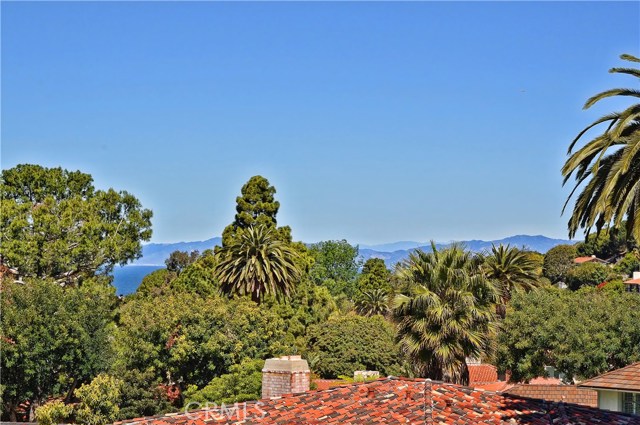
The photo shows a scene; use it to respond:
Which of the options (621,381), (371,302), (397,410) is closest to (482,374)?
(621,381)

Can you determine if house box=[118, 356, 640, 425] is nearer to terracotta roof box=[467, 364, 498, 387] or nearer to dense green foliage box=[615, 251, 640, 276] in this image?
terracotta roof box=[467, 364, 498, 387]

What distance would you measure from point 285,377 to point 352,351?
1360 inches

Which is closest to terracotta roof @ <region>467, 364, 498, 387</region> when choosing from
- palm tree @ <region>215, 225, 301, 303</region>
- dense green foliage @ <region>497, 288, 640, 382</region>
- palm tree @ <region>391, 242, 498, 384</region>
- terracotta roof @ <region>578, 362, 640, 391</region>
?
dense green foliage @ <region>497, 288, 640, 382</region>

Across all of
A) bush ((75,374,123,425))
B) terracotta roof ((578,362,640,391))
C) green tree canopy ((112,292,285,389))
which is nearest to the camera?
terracotta roof ((578,362,640,391))

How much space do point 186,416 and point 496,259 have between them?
30.9 metres

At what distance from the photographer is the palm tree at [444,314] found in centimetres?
3148

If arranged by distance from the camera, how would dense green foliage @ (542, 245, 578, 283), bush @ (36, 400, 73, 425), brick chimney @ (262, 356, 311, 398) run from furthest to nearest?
1. dense green foliage @ (542, 245, 578, 283)
2. bush @ (36, 400, 73, 425)
3. brick chimney @ (262, 356, 311, 398)

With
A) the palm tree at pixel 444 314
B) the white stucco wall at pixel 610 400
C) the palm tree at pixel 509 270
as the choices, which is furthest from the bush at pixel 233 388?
the white stucco wall at pixel 610 400

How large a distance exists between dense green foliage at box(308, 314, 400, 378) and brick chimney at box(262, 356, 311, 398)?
33353 millimetres

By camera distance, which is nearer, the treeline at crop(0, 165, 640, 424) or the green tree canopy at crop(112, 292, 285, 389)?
the treeline at crop(0, 165, 640, 424)

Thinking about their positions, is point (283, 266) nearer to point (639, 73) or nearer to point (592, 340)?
point (592, 340)

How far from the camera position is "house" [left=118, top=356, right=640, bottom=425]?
18250 mm

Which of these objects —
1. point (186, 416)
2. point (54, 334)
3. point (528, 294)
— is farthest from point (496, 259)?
point (186, 416)

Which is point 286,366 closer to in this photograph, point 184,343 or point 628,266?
point 184,343
